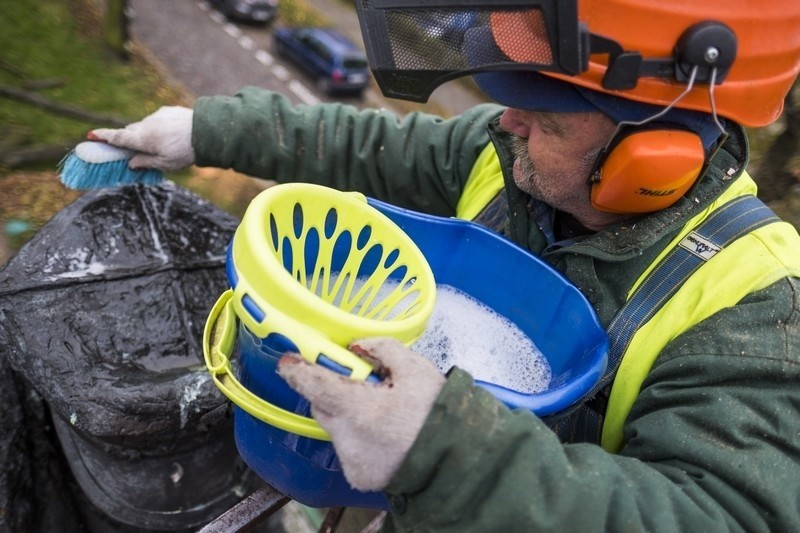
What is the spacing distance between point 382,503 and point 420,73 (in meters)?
0.83

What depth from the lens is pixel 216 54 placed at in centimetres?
726

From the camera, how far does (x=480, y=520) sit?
0.89 metres

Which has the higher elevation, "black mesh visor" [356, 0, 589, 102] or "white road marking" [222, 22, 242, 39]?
"black mesh visor" [356, 0, 589, 102]

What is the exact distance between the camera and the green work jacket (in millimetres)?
889

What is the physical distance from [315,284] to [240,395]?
18.5 inches

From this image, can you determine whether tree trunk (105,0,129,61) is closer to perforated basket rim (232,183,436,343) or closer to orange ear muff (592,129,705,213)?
perforated basket rim (232,183,436,343)

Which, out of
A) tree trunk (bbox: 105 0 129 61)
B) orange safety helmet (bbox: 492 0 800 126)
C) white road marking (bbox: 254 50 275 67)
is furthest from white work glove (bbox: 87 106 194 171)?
white road marking (bbox: 254 50 275 67)

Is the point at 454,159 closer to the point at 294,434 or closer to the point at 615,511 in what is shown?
the point at 294,434

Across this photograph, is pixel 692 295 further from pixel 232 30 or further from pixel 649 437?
pixel 232 30

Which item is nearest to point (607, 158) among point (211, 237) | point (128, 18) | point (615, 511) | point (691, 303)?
point (691, 303)

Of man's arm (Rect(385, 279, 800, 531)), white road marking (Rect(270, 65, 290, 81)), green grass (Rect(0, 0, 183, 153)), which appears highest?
man's arm (Rect(385, 279, 800, 531))

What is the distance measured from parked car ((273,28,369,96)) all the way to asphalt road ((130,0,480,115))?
0.49 ft

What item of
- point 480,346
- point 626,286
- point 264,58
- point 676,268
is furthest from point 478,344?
point 264,58

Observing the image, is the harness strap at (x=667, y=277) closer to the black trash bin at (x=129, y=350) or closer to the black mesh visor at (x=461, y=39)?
the black mesh visor at (x=461, y=39)
